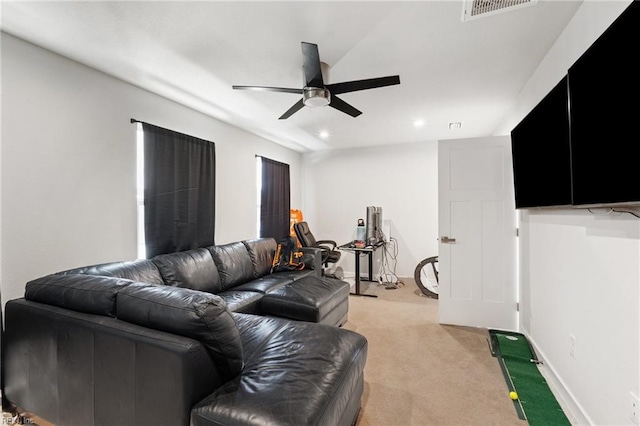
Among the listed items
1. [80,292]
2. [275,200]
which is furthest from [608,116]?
[275,200]

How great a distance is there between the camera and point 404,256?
→ 5.38m

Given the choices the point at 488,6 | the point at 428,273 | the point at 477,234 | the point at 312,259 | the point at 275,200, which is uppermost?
the point at 488,6

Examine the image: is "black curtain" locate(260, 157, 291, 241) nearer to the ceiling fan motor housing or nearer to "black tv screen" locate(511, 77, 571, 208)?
the ceiling fan motor housing

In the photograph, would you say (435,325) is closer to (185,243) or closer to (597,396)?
(597,396)

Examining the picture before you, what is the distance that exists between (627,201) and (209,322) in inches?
70.5

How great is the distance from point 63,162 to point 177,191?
100 cm

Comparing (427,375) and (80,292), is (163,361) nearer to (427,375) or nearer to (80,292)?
(80,292)

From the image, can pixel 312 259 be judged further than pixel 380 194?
No

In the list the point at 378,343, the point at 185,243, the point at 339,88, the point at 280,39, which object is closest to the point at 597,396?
the point at 378,343

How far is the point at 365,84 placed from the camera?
7.00 ft

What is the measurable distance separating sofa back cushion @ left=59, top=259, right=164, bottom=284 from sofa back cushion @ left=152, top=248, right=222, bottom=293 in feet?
0.28

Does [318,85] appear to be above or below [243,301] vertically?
above

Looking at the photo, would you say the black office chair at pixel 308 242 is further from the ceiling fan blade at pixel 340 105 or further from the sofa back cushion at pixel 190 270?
the ceiling fan blade at pixel 340 105

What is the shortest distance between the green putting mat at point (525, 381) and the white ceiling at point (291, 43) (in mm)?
2572
